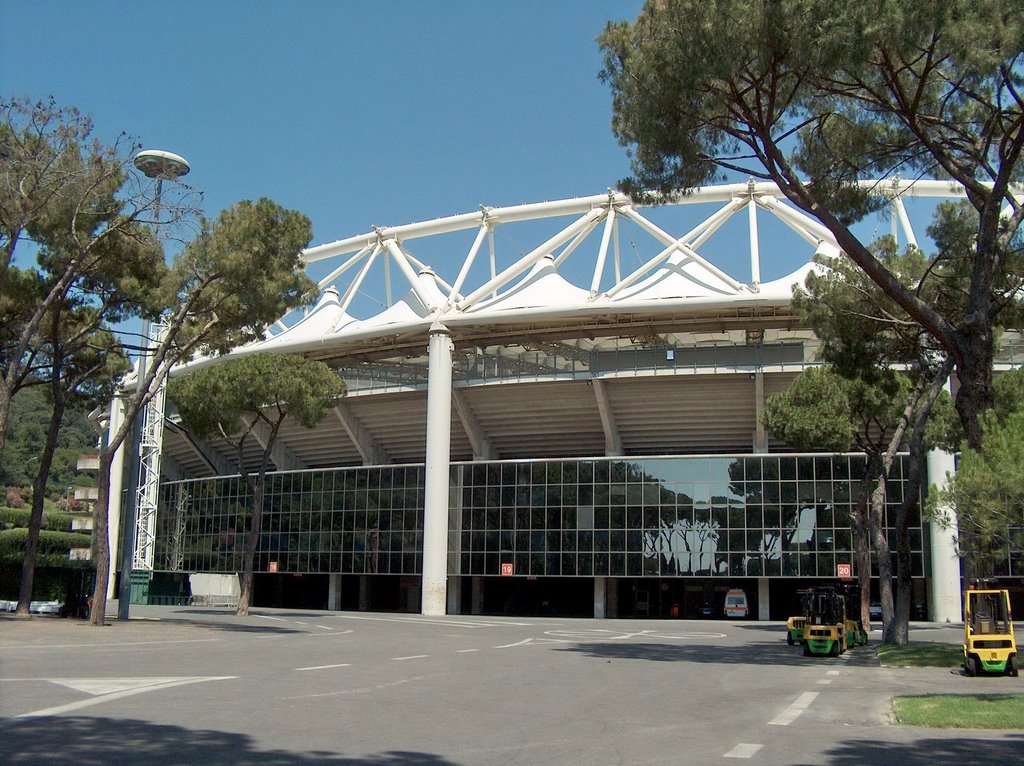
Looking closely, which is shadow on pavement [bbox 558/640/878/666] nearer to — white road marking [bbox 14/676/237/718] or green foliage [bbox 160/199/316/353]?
white road marking [bbox 14/676/237/718]

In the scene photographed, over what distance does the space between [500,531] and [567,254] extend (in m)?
13.3

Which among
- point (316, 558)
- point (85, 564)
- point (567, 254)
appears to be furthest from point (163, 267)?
point (316, 558)

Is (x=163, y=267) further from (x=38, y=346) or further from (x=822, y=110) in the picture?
(x=822, y=110)

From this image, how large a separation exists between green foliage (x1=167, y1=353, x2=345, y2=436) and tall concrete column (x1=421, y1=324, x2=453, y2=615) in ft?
22.4

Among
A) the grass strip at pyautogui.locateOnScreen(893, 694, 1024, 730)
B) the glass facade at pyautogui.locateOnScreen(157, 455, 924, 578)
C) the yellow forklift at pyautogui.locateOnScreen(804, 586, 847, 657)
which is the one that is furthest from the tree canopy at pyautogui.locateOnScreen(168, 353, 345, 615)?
the grass strip at pyautogui.locateOnScreen(893, 694, 1024, 730)

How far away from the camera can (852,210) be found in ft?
64.5

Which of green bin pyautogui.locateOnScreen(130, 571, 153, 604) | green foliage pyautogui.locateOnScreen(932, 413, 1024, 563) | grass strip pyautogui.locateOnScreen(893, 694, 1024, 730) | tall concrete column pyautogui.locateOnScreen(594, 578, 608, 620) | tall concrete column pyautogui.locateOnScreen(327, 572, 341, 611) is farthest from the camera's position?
green bin pyautogui.locateOnScreen(130, 571, 153, 604)

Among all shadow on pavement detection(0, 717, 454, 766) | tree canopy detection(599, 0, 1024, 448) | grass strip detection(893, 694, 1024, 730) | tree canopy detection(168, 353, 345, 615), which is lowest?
grass strip detection(893, 694, 1024, 730)

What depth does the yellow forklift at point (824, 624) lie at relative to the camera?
68.4ft

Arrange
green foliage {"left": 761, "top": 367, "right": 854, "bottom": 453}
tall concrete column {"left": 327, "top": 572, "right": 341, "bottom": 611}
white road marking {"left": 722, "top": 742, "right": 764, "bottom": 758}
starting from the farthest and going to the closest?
tall concrete column {"left": 327, "top": 572, "right": 341, "bottom": 611}, green foliage {"left": 761, "top": 367, "right": 854, "bottom": 453}, white road marking {"left": 722, "top": 742, "right": 764, "bottom": 758}

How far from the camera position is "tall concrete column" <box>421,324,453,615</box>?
44094mm

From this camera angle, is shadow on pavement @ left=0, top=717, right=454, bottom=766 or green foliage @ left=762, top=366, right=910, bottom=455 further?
green foliage @ left=762, top=366, right=910, bottom=455

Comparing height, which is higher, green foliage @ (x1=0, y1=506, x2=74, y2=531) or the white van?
green foliage @ (x1=0, y1=506, x2=74, y2=531)

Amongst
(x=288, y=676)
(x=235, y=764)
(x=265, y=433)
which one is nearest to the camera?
(x=235, y=764)
